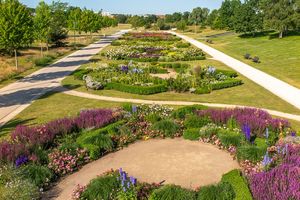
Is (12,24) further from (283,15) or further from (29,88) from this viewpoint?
(283,15)

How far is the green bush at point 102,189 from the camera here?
8.86 meters

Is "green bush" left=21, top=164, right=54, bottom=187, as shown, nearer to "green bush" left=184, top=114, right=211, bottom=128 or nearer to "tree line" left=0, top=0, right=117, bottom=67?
"green bush" left=184, top=114, right=211, bottom=128

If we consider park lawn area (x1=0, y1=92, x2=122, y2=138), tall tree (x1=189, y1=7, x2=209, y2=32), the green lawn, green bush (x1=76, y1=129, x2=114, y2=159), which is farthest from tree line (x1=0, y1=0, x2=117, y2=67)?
tall tree (x1=189, y1=7, x2=209, y2=32)

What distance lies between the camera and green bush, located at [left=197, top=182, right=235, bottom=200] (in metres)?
8.52

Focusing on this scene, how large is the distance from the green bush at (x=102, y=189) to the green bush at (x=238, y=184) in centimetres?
304

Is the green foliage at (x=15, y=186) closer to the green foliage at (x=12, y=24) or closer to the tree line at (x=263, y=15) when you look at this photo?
the green foliage at (x=12, y=24)

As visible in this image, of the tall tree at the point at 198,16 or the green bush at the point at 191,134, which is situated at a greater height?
the tall tree at the point at 198,16

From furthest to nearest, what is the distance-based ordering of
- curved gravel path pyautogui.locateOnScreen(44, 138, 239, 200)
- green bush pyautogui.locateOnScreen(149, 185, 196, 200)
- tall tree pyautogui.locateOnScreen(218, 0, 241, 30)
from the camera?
tall tree pyautogui.locateOnScreen(218, 0, 241, 30), curved gravel path pyautogui.locateOnScreen(44, 138, 239, 200), green bush pyautogui.locateOnScreen(149, 185, 196, 200)

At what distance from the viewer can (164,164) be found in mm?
11211

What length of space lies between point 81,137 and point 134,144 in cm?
208

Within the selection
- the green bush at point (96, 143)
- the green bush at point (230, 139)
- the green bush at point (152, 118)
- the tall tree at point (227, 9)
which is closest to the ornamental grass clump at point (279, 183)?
the green bush at point (230, 139)

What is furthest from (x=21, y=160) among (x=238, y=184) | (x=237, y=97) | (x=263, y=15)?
(x=263, y=15)

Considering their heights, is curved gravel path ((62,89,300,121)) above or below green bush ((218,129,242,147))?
below

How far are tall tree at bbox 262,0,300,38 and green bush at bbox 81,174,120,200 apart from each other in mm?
53170
